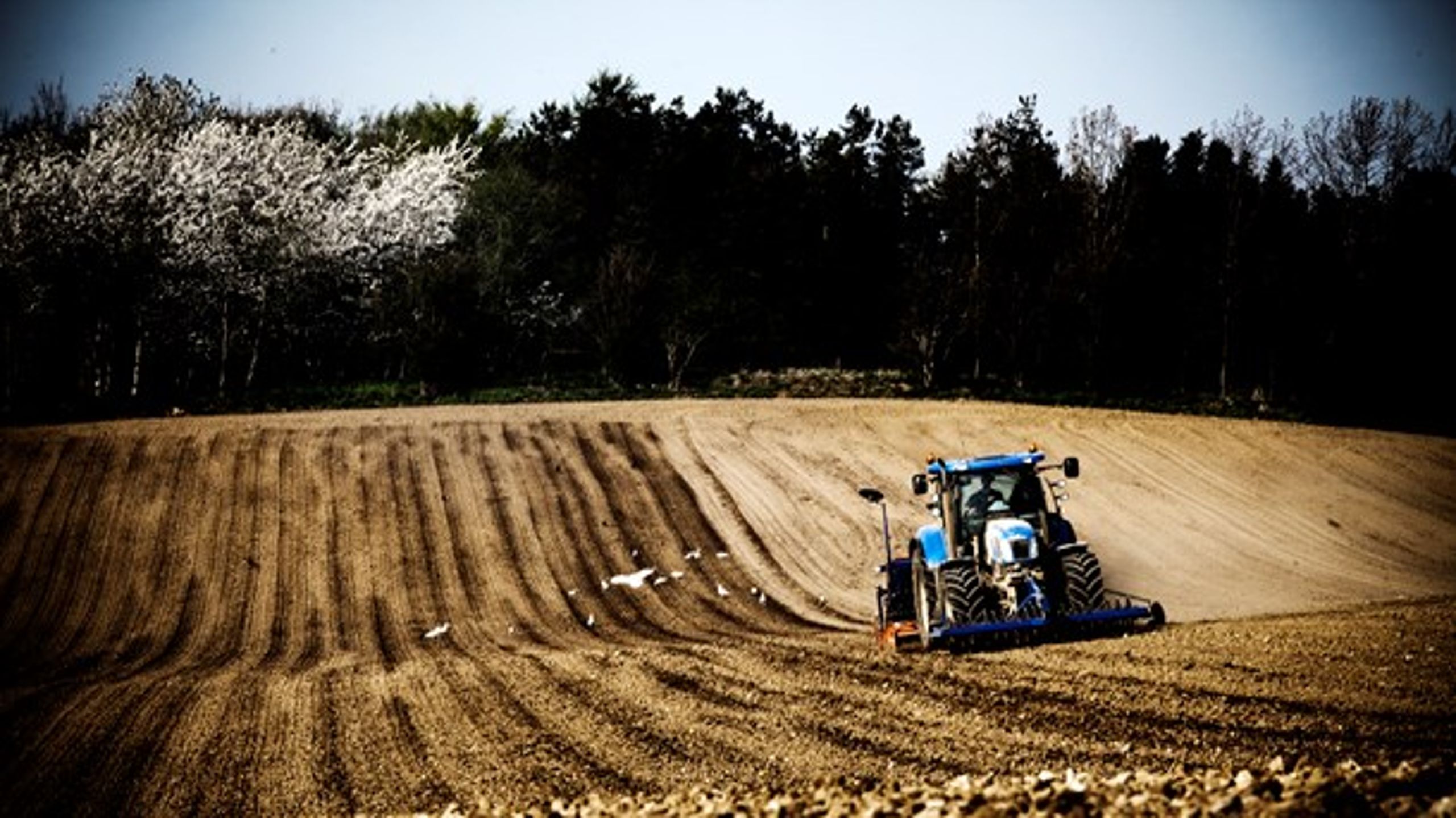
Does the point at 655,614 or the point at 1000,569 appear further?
the point at 655,614

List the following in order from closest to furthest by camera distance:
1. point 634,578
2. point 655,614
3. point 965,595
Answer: point 965,595 < point 655,614 < point 634,578

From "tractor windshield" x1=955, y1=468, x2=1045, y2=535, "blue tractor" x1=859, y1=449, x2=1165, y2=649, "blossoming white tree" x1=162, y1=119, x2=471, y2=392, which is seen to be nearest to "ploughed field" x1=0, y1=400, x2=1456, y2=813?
"blue tractor" x1=859, y1=449, x2=1165, y2=649

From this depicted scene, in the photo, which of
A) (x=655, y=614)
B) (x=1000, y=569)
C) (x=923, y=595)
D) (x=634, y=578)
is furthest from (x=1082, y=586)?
(x=634, y=578)

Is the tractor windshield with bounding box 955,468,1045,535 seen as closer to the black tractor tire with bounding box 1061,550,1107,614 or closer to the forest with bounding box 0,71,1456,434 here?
the black tractor tire with bounding box 1061,550,1107,614

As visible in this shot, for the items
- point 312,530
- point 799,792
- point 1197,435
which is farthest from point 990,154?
point 799,792

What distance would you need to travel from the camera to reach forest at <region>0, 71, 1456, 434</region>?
32.7m

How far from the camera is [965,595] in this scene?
1198 centimetres

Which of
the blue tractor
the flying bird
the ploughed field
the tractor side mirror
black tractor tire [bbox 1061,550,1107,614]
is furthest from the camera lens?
the flying bird

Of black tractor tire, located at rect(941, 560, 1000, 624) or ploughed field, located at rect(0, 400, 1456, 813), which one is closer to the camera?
ploughed field, located at rect(0, 400, 1456, 813)

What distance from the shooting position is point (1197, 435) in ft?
92.9

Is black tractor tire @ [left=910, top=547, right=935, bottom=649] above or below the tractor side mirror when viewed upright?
below

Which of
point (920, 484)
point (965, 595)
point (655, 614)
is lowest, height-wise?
point (655, 614)

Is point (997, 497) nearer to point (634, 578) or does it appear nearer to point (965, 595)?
point (965, 595)

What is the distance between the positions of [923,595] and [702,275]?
31.9m
